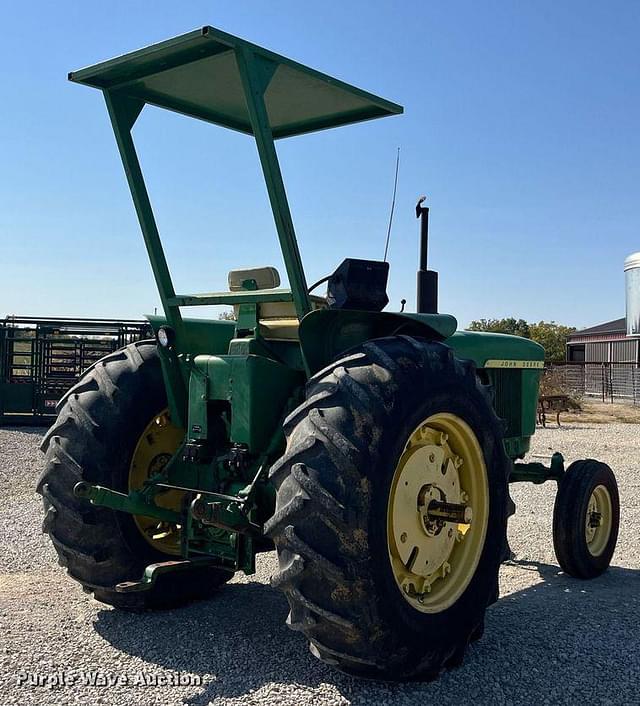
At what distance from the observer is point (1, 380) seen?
16.5 meters

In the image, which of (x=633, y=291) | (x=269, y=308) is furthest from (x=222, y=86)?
(x=633, y=291)

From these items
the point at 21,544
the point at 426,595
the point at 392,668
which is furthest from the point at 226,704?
the point at 21,544

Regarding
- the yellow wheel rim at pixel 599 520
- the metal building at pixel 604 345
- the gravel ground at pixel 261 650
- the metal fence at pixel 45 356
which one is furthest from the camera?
the metal building at pixel 604 345

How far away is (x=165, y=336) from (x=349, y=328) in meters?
1.04

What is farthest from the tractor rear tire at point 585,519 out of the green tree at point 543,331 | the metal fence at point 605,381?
the green tree at point 543,331

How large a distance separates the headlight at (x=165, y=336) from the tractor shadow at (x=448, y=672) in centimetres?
158

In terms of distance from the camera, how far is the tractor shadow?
3.54 metres

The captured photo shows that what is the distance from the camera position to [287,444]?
3.41 meters

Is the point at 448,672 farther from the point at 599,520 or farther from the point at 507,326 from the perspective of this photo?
the point at 507,326

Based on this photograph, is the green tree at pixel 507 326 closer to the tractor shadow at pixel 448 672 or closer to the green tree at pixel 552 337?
the green tree at pixel 552 337

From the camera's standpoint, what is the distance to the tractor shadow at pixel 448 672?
3545 millimetres

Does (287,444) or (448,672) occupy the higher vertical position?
(287,444)

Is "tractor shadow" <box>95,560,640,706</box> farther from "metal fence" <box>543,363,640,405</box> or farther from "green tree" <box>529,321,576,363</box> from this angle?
"green tree" <box>529,321,576,363</box>

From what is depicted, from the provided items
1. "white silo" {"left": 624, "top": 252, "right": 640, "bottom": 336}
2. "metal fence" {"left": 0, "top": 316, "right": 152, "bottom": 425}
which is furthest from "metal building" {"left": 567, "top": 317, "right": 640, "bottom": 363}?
"metal fence" {"left": 0, "top": 316, "right": 152, "bottom": 425}
